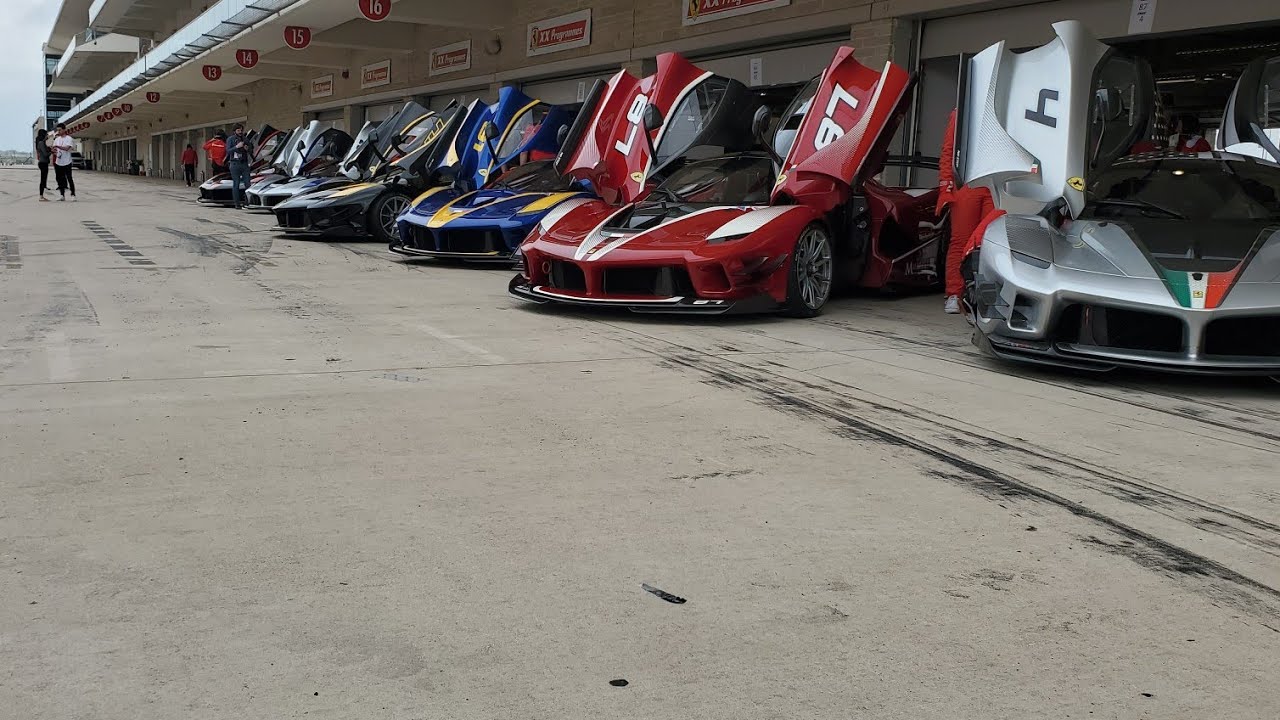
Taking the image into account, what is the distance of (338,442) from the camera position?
13.1ft

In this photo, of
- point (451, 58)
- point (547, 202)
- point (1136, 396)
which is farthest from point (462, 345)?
point (451, 58)

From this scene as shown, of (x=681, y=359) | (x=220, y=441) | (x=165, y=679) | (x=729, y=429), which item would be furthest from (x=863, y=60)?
(x=165, y=679)

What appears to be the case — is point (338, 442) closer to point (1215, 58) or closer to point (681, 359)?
point (681, 359)

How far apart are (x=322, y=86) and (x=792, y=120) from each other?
28.1m

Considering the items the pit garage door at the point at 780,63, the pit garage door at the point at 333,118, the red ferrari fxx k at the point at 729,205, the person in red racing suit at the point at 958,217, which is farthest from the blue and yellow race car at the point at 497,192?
the pit garage door at the point at 333,118

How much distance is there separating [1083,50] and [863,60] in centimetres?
752

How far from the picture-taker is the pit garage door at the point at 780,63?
14689 millimetres

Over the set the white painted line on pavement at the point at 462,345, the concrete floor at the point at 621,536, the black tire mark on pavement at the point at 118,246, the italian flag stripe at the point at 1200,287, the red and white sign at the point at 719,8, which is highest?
the red and white sign at the point at 719,8

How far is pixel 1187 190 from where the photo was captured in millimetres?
6281

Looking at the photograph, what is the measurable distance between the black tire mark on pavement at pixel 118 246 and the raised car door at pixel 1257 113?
28.7 ft

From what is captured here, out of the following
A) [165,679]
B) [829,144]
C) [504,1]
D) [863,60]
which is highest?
[504,1]

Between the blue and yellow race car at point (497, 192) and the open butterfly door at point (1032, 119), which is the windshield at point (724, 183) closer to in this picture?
the blue and yellow race car at point (497, 192)

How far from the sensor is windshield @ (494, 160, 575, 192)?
11867 mm

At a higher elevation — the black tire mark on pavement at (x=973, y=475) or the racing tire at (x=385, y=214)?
the racing tire at (x=385, y=214)
